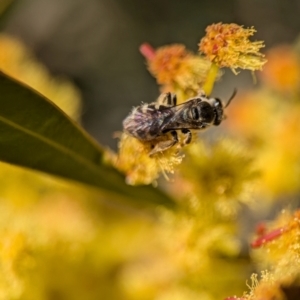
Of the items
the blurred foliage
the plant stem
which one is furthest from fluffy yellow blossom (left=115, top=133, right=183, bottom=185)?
the plant stem

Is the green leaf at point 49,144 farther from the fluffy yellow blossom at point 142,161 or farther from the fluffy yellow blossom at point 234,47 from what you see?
the fluffy yellow blossom at point 234,47

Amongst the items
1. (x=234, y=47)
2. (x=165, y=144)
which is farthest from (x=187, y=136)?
(x=234, y=47)

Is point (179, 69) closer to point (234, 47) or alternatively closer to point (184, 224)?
Result: point (234, 47)

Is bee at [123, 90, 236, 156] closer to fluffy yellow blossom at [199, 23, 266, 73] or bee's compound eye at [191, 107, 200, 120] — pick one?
bee's compound eye at [191, 107, 200, 120]

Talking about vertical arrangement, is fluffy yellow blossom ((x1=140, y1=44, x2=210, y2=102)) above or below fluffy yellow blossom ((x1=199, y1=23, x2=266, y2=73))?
above

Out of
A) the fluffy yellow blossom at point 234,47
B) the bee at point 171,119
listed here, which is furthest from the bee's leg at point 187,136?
the fluffy yellow blossom at point 234,47

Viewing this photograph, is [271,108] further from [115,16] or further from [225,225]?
[115,16]
